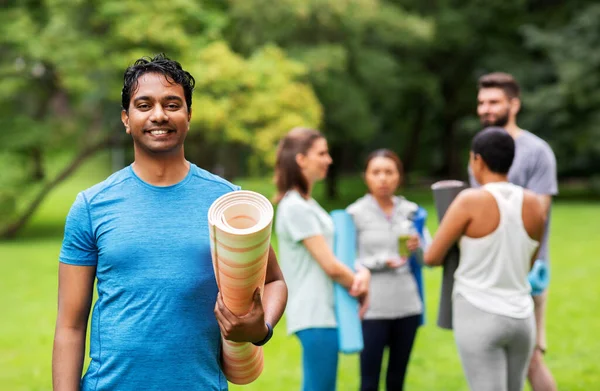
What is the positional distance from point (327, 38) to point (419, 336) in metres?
18.2

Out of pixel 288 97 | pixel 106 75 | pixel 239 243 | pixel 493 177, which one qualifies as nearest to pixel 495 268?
pixel 493 177

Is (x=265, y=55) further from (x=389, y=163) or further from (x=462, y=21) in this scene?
(x=389, y=163)

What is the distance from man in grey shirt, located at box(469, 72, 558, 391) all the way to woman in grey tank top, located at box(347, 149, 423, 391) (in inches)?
23.0

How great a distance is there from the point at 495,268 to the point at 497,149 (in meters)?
0.58

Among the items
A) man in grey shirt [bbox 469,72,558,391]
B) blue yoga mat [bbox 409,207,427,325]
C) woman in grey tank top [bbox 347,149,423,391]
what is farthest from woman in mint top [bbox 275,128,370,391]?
man in grey shirt [bbox 469,72,558,391]

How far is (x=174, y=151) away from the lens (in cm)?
240

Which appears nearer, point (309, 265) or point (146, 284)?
point (146, 284)

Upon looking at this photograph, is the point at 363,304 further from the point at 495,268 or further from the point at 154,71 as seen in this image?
the point at 154,71

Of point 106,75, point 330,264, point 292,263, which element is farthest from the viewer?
point 106,75

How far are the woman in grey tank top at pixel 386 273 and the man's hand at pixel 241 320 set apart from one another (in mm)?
2811

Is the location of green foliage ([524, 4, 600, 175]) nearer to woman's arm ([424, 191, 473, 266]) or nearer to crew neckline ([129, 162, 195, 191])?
woman's arm ([424, 191, 473, 266])

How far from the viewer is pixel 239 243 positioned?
2.04 meters

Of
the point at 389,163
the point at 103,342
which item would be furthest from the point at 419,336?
the point at 103,342

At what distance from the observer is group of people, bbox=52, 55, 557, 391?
2330 millimetres
